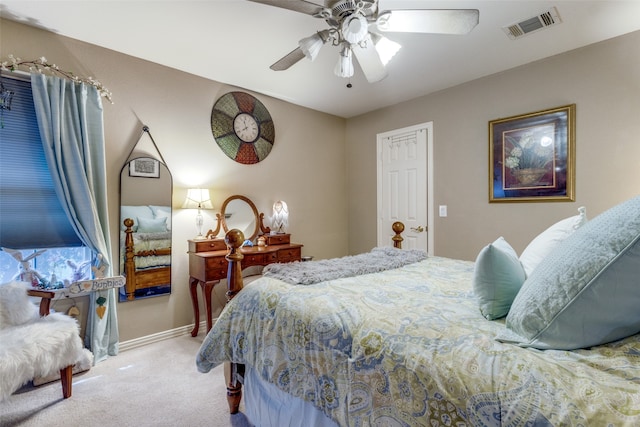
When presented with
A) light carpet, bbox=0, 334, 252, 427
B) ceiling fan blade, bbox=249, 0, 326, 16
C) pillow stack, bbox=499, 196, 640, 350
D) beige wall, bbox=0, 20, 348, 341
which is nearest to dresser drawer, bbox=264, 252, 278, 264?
beige wall, bbox=0, 20, 348, 341

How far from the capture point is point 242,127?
3.41 metres

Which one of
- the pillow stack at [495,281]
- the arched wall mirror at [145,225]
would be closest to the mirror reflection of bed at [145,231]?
the arched wall mirror at [145,225]

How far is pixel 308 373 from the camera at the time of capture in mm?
1198

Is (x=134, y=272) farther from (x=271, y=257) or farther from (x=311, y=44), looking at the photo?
(x=311, y=44)

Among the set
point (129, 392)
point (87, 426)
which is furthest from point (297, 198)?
point (87, 426)

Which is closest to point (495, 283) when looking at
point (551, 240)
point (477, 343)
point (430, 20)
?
point (477, 343)

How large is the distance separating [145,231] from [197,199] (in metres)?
0.53

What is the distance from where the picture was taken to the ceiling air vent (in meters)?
2.15

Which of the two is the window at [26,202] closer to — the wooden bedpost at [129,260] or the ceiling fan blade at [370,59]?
the wooden bedpost at [129,260]

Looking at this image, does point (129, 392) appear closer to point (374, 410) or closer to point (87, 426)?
point (87, 426)

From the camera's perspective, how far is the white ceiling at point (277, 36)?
206 cm

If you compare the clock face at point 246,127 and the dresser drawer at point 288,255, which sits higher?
the clock face at point 246,127

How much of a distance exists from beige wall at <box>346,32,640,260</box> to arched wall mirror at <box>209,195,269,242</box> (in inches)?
62.9

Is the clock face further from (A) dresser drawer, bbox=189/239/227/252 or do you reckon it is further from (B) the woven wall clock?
(A) dresser drawer, bbox=189/239/227/252
